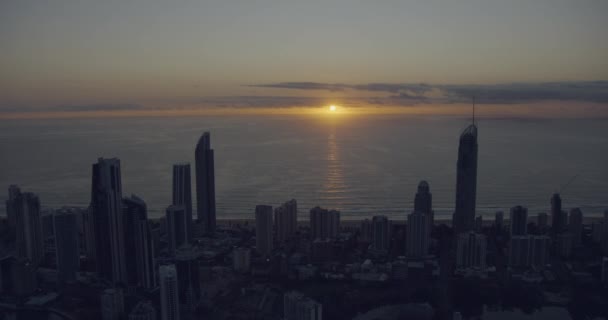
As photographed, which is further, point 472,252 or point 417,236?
point 417,236

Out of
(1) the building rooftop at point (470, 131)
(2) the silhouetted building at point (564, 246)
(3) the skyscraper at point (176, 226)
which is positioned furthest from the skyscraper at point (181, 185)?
(2) the silhouetted building at point (564, 246)

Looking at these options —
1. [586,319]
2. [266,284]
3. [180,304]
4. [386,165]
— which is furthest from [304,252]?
[386,165]

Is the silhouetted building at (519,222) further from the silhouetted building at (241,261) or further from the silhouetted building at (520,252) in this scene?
the silhouetted building at (241,261)

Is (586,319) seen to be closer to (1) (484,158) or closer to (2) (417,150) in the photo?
(1) (484,158)

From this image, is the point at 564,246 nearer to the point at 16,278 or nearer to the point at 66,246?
the point at 66,246

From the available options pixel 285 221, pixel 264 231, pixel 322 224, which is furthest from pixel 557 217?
pixel 264 231

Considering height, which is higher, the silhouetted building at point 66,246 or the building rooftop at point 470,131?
the building rooftop at point 470,131
